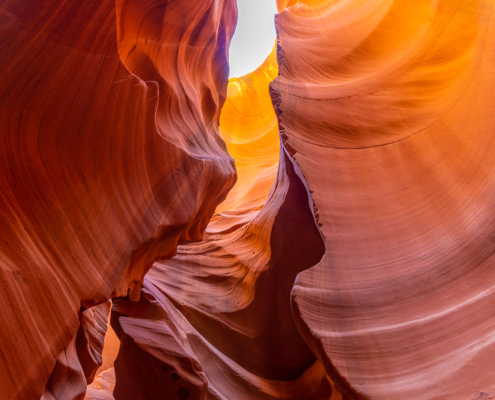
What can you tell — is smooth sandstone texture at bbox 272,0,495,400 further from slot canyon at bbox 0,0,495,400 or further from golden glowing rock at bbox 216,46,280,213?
golden glowing rock at bbox 216,46,280,213

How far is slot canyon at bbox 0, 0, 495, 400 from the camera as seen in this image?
78.6 inches

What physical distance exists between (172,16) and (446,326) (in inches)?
157

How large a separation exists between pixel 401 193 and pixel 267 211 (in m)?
2.75

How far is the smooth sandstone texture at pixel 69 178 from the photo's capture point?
6.25ft

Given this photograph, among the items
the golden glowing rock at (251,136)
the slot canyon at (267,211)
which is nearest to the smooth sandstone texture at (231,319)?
the slot canyon at (267,211)

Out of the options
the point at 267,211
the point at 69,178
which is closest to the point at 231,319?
the point at 267,211

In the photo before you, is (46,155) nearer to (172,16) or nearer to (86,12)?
(86,12)

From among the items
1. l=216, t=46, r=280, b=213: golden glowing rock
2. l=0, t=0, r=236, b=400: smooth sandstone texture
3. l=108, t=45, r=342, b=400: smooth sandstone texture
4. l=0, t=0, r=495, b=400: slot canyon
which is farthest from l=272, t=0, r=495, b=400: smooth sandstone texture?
l=216, t=46, r=280, b=213: golden glowing rock

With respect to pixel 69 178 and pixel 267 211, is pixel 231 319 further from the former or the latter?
pixel 69 178

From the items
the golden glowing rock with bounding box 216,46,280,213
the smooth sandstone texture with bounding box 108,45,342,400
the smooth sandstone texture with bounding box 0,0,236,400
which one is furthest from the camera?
the golden glowing rock with bounding box 216,46,280,213

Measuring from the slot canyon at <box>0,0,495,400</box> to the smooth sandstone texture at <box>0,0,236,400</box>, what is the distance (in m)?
0.01

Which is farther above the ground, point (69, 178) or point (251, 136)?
point (69, 178)

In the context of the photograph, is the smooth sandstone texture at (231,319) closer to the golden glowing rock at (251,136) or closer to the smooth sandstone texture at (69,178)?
the smooth sandstone texture at (69,178)

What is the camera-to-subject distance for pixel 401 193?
283 cm
